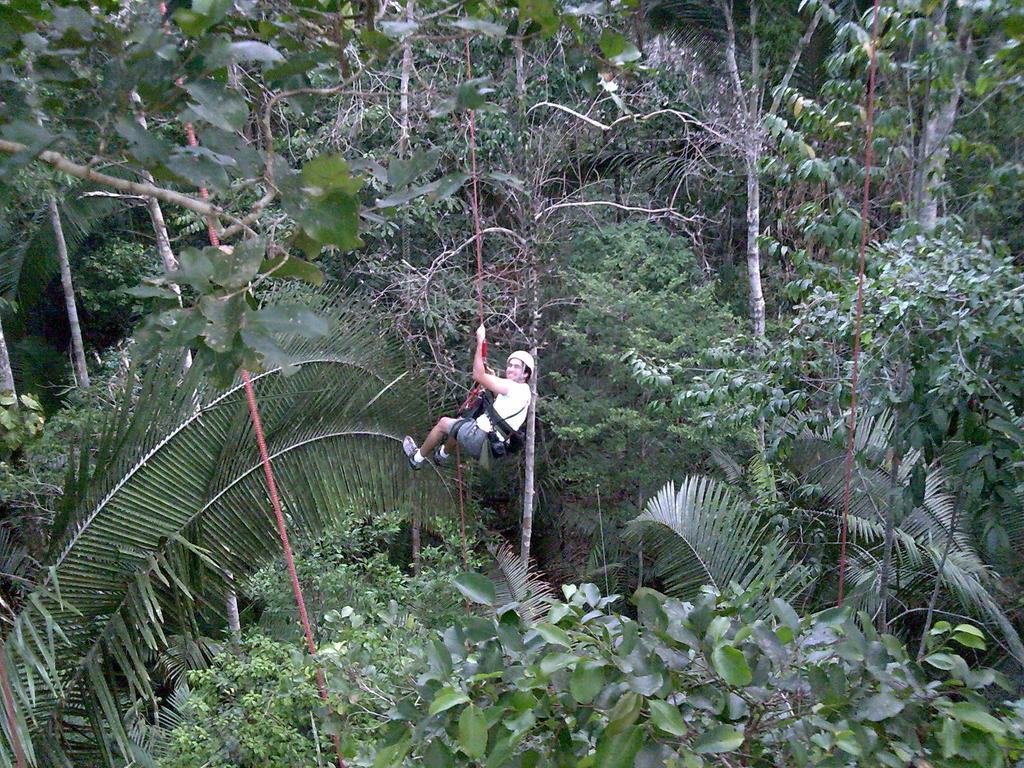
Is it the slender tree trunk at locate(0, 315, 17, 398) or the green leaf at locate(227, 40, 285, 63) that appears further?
the slender tree trunk at locate(0, 315, 17, 398)

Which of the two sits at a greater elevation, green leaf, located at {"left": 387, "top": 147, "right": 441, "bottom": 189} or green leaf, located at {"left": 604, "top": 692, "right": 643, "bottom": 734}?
green leaf, located at {"left": 387, "top": 147, "right": 441, "bottom": 189}

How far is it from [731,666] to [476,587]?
0.53 m

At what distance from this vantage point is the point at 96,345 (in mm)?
11609

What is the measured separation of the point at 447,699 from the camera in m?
1.67

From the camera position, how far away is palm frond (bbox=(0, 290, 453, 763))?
11.0 feet

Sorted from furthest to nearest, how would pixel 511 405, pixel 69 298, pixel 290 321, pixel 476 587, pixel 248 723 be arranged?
1. pixel 69 298
2. pixel 511 405
3. pixel 248 723
4. pixel 476 587
5. pixel 290 321

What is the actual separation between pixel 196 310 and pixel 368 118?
6409mm

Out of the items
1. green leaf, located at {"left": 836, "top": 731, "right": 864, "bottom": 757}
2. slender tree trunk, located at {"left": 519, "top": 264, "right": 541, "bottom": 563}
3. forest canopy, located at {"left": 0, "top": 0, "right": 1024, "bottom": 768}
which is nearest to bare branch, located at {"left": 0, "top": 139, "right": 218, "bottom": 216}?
forest canopy, located at {"left": 0, "top": 0, "right": 1024, "bottom": 768}

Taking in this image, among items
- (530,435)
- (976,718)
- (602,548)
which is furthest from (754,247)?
(976,718)

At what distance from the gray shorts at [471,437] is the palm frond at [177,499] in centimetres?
43

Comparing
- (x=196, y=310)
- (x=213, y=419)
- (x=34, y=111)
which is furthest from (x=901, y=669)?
(x=213, y=419)

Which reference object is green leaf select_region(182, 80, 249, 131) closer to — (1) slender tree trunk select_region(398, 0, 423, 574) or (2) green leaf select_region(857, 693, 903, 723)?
(2) green leaf select_region(857, 693, 903, 723)

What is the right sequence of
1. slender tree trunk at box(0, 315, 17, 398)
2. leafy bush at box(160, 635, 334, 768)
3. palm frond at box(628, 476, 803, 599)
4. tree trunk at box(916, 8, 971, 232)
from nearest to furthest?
tree trunk at box(916, 8, 971, 232), leafy bush at box(160, 635, 334, 768), palm frond at box(628, 476, 803, 599), slender tree trunk at box(0, 315, 17, 398)

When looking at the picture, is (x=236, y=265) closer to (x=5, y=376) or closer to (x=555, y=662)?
(x=555, y=662)
